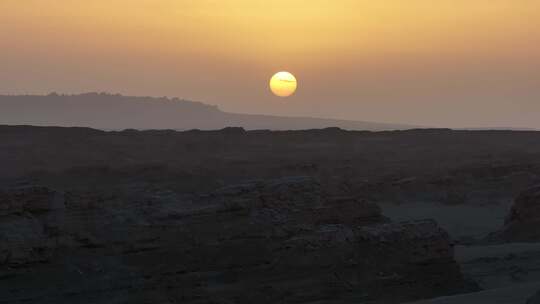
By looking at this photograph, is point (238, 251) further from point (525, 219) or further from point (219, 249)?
point (525, 219)

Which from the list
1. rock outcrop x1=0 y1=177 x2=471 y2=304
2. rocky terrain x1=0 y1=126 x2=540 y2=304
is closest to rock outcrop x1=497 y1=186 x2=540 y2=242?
rocky terrain x1=0 y1=126 x2=540 y2=304

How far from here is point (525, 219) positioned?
22906mm

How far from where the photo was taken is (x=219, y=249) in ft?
46.9

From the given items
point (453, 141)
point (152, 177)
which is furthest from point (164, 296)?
point (453, 141)

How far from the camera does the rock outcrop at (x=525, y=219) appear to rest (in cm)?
2250

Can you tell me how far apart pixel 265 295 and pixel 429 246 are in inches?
130

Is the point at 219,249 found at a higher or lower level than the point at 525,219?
higher

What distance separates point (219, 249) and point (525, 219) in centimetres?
1104

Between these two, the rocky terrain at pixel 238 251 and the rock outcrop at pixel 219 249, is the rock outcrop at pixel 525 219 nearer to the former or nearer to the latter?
the rocky terrain at pixel 238 251

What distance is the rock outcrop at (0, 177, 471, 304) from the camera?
1324cm

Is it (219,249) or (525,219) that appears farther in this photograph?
(525,219)

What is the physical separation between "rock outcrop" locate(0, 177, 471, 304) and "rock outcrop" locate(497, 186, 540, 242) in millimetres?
7130

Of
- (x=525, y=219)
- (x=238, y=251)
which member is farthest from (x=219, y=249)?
(x=525, y=219)

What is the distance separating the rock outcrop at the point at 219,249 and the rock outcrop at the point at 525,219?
23.4 feet
